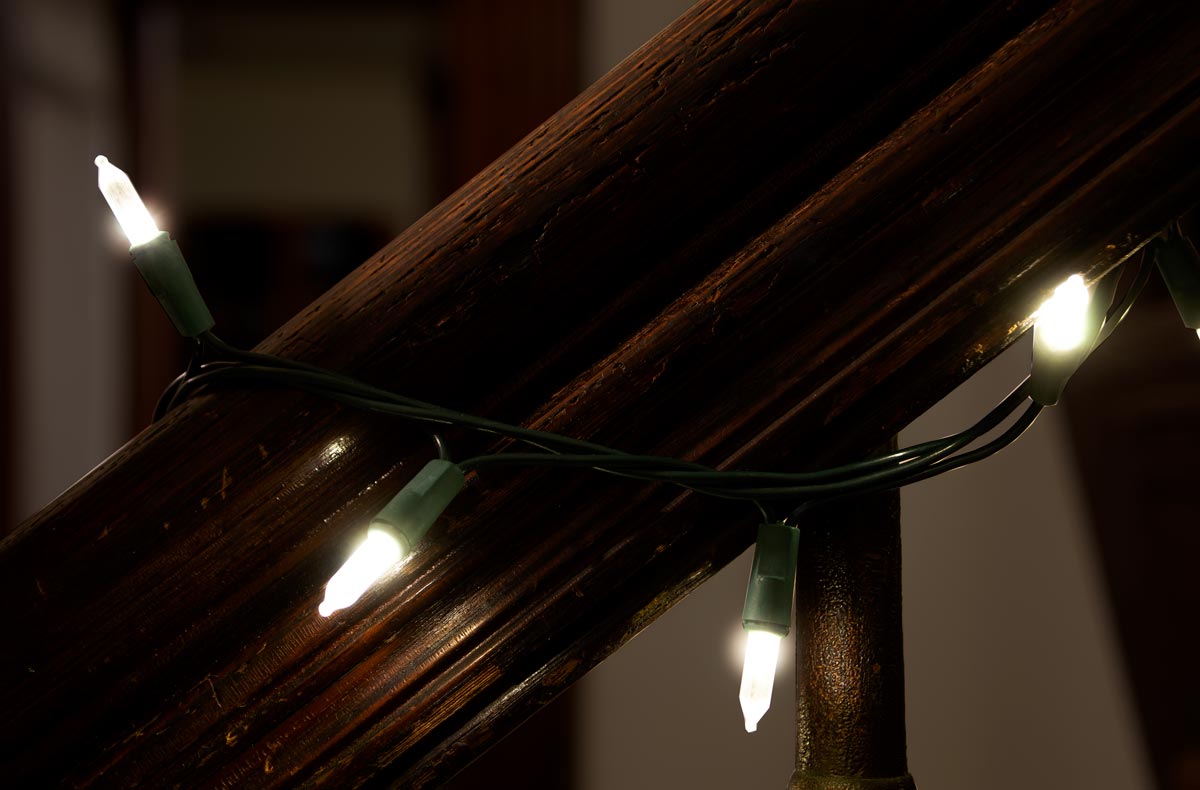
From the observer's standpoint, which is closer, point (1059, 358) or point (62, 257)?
point (1059, 358)

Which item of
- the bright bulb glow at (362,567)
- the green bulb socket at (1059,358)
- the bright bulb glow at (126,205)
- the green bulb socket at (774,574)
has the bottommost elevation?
the bright bulb glow at (362,567)

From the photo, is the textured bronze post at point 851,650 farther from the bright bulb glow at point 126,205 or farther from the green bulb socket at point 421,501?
the bright bulb glow at point 126,205

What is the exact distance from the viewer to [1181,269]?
247 mm

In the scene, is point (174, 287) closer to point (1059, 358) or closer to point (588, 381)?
point (588, 381)

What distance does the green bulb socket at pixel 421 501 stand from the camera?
0.22 m

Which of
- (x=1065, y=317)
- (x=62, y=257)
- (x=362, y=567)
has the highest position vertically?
(x=62, y=257)

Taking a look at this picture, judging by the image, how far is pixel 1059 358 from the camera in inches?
9.3

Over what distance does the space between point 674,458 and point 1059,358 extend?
0.37 feet

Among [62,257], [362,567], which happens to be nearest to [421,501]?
[362,567]

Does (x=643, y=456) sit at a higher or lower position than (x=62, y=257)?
lower

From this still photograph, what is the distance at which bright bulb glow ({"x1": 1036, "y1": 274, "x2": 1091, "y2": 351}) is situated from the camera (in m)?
0.23

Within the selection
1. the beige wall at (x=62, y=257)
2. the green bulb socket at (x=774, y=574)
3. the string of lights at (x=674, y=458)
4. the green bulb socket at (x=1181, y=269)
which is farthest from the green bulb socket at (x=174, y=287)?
the beige wall at (x=62, y=257)

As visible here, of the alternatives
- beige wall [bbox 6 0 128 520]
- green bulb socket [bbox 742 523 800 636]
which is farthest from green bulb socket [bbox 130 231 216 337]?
beige wall [bbox 6 0 128 520]

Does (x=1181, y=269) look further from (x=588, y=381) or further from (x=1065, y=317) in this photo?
(x=588, y=381)
